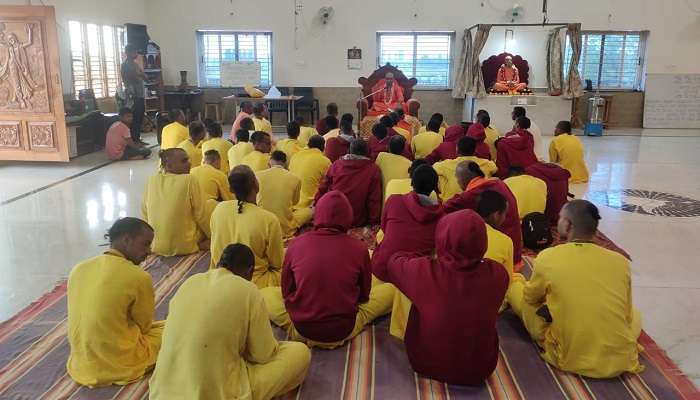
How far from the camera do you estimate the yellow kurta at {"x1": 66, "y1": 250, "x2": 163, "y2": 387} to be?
262 centimetres

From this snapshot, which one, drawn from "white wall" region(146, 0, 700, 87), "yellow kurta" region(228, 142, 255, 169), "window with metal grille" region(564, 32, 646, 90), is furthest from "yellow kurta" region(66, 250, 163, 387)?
"window with metal grille" region(564, 32, 646, 90)

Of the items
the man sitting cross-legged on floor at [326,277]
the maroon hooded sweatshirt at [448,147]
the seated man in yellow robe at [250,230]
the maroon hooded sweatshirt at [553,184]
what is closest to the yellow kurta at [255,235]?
the seated man in yellow robe at [250,230]

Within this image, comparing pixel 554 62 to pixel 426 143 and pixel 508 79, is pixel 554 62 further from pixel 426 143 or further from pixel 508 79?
pixel 426 143

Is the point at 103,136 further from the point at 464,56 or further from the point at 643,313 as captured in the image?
the point at 643,313

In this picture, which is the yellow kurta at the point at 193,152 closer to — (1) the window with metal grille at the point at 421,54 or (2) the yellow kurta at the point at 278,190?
(2) the yellow kurta at the point at 278,190

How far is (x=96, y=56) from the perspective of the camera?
455 inches

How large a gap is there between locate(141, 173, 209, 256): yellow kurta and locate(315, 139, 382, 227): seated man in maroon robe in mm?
1168

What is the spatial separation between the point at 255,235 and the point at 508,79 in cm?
1057

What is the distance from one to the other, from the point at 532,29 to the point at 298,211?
32.6 ft

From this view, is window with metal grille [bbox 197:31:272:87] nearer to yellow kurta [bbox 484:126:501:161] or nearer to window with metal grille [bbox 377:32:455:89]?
window with metal grille [bbox 377:32:455:89]

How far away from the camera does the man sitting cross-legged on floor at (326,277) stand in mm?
2986

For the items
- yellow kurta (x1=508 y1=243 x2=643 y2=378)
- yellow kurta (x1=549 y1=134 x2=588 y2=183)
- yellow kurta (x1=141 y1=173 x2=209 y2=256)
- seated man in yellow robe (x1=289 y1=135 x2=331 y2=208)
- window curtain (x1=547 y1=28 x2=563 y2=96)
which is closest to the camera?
yellow kurta (x1=508 y1=243 x2=643 y2=378)

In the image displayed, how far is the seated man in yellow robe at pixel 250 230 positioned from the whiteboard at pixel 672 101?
12753 millimetres

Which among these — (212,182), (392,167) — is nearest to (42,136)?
(212,182)
